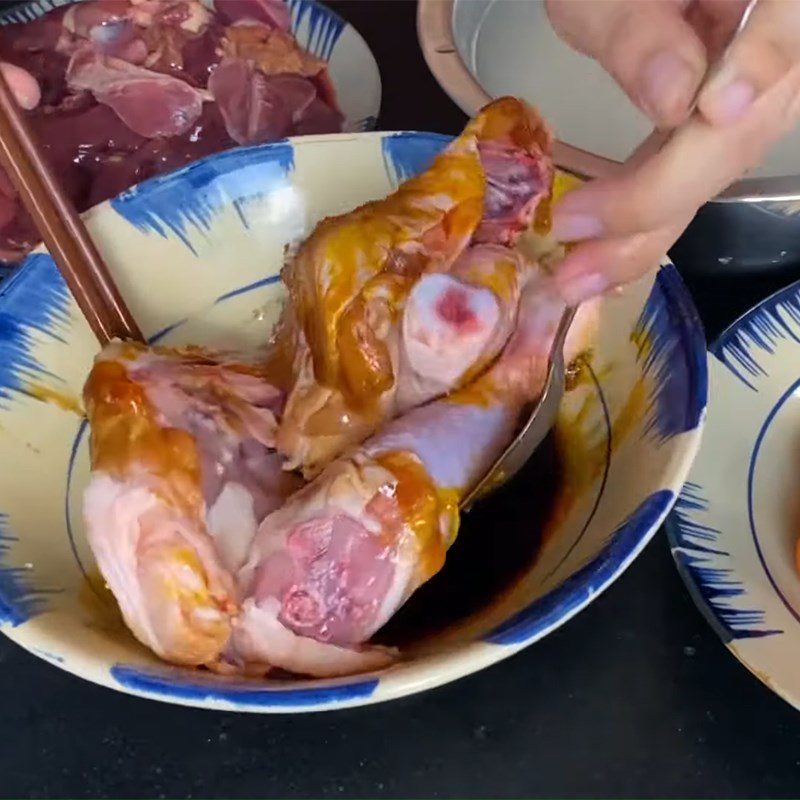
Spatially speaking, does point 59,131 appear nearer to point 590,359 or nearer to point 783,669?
point 590,359

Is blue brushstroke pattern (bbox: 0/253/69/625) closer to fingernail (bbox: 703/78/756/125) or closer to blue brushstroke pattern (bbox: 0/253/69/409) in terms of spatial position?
blue brushstroke pattern (bbox: 0/253/69/409)

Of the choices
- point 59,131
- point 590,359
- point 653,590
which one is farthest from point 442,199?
point 59,131

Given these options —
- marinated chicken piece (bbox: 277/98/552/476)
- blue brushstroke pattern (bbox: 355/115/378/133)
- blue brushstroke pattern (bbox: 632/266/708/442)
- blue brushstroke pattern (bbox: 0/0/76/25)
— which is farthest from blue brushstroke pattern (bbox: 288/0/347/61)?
blue brushstroke pattern (bbox: 632/266/708/442)

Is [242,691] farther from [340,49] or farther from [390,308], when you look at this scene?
[340,49]

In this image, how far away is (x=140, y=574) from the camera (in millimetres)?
558

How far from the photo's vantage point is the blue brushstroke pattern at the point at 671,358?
617 millimetres

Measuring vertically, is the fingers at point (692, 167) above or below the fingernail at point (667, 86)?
below

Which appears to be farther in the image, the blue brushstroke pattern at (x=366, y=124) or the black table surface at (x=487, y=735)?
the blue brushstroke pattern at (x=366, y=124)

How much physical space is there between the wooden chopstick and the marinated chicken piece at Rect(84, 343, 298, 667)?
0.06 m

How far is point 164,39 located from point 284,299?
373mm

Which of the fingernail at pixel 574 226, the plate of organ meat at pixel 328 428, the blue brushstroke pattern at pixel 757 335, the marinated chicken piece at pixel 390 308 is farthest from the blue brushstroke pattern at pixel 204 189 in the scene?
the blue brushstroke pattern at pixel 757 335

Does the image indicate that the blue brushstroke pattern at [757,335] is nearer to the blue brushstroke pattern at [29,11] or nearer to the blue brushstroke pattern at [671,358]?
the blue brushstroke pattern at [671,358]

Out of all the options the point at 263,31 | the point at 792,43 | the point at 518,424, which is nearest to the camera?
the point at 792,43

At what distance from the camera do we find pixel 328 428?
2.15 ft
